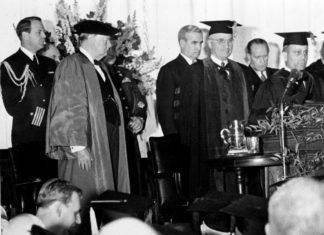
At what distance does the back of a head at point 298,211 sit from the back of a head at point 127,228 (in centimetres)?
42

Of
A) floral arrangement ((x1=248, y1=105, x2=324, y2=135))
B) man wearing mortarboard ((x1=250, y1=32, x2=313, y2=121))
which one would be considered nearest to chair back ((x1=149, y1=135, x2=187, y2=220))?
man wearing mortarboard ((x1=250, y1=32, x2=313, y2=121))

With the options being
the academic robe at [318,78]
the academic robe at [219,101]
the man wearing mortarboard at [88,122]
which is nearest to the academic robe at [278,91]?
the academic robe at [318,78]

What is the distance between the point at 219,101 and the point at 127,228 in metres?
→ 6.06

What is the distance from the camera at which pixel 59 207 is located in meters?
4.46

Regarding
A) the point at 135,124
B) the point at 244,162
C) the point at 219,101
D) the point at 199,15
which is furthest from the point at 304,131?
the point at 199,15

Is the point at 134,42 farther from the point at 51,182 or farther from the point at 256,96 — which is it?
the point at 51,182

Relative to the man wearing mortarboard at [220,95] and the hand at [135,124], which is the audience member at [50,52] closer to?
the hand at [135,124]

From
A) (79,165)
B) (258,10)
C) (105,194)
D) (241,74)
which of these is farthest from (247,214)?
(258,10)

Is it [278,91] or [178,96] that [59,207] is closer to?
[278,91]

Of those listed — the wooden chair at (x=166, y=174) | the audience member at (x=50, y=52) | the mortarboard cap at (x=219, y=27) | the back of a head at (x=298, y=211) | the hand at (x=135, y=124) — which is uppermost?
the mortarboard cap at (x=219, y=27)

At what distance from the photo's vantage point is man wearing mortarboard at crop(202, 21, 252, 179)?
8.44m

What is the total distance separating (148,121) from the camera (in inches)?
391

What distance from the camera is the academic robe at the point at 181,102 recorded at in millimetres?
8484

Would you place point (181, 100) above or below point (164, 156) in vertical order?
above
